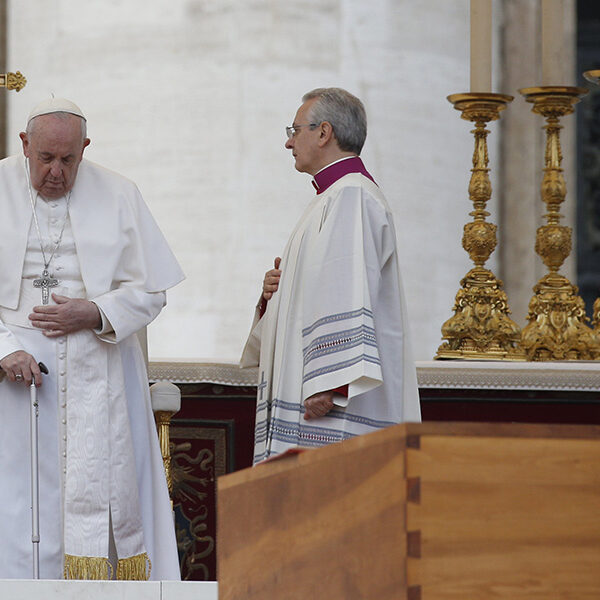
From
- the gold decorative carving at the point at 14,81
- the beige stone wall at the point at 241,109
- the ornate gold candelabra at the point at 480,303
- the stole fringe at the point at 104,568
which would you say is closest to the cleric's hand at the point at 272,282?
the stole fringe at the point at 104,568

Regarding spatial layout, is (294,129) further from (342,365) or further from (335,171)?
(342,365)

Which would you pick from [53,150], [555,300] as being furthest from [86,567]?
[555,300]

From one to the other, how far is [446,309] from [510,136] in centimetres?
115

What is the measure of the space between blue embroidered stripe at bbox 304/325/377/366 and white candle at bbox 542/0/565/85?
234 cm

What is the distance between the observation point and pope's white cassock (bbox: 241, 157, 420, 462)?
4.85 meters

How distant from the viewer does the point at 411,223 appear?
869 centimetres

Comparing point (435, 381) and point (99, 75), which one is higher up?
point (99, 75)

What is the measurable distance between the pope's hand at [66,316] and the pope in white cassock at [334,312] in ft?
1.91

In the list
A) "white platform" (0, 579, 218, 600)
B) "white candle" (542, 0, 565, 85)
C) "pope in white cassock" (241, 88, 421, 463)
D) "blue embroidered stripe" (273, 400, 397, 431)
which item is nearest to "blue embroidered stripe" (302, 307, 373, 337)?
"pope in white cassock" (241, 88, 421, 463)

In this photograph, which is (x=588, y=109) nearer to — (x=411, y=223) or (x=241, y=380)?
(x=411, y=223)

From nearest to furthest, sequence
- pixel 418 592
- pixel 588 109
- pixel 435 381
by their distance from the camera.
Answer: pixel 418 592, pixel 435 381, pixel 588 109

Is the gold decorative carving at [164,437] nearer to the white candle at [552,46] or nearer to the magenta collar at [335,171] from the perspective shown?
the magenta collar at [335,171]

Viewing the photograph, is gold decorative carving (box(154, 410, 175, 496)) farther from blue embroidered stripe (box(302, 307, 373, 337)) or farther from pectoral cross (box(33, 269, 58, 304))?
blue embroidered stripe (box(302, 307, 373, 337))

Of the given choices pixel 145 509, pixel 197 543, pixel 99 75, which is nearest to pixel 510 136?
pixel 99 75
